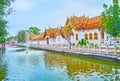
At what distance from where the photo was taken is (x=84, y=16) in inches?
2179

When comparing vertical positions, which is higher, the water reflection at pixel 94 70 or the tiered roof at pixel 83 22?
the tiered roof at pixel 83 22

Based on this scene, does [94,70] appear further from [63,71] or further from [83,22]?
[83,22]

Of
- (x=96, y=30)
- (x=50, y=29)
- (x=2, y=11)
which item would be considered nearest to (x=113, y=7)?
(x=2, y=11)

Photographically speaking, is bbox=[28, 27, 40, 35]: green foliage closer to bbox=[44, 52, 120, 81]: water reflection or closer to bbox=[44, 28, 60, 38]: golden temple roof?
bbox=[44, 28, 60, 38]: golden temple roof

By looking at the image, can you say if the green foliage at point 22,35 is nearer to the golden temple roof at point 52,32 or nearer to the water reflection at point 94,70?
the golden temple roof at point 52,32

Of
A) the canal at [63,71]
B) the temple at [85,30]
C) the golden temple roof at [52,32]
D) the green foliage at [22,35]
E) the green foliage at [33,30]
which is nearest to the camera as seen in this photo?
the canal at [63,71]

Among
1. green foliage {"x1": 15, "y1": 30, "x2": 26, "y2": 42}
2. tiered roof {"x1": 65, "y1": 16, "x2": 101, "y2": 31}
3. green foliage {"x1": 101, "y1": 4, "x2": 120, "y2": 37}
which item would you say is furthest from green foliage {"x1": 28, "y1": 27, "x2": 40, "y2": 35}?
green foliage {"x1": 101, "y1": 4, "x2": 120, "y2": 37}

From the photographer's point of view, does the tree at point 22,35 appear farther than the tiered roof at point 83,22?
Yes

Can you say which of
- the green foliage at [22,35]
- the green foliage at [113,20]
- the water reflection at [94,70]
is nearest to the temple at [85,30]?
the green foliage at [113,20]

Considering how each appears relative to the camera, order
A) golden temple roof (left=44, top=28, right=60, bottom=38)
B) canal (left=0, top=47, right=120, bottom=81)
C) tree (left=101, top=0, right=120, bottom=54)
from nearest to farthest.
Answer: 1. canal (left=0, top=47, right=120, bottom=81)
2. tree (left=101, top=0, right=120, bottom=54)
3. golden temple roof (left=44, top=28, right=60, bottom=38)

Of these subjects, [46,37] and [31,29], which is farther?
[31,29]

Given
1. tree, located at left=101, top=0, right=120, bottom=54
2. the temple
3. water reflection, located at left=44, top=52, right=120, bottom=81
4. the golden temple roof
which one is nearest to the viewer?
water reflection, located at left=44, top=52, right=120, bottom=81

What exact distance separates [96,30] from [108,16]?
59.7ft

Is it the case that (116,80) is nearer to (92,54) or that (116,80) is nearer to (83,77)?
(83,77)
